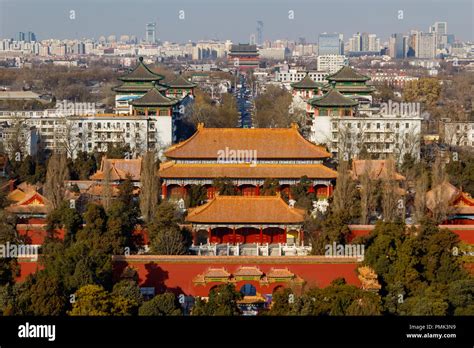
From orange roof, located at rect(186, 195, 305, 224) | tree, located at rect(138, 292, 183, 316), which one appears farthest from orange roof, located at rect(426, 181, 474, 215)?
tree, located at rect(138, 292, 183, 316)

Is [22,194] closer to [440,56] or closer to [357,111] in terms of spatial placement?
[357,111]

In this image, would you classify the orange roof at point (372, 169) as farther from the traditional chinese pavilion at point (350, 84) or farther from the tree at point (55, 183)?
the traditional chinese pavilion at point (350, 84)

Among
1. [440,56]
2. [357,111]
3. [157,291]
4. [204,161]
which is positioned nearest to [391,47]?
[440,56]

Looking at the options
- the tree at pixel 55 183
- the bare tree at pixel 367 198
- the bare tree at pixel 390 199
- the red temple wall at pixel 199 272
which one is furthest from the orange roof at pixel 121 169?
the red temple wall at pixel 199 272

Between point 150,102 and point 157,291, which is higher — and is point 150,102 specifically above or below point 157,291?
above

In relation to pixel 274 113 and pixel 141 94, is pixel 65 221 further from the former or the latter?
pixel 274 113

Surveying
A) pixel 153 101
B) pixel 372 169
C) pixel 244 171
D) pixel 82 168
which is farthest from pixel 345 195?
pixel 153 101

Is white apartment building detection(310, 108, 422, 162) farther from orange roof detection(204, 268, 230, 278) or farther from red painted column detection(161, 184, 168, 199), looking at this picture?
orange roof detection(204, 268, 230, 278)
